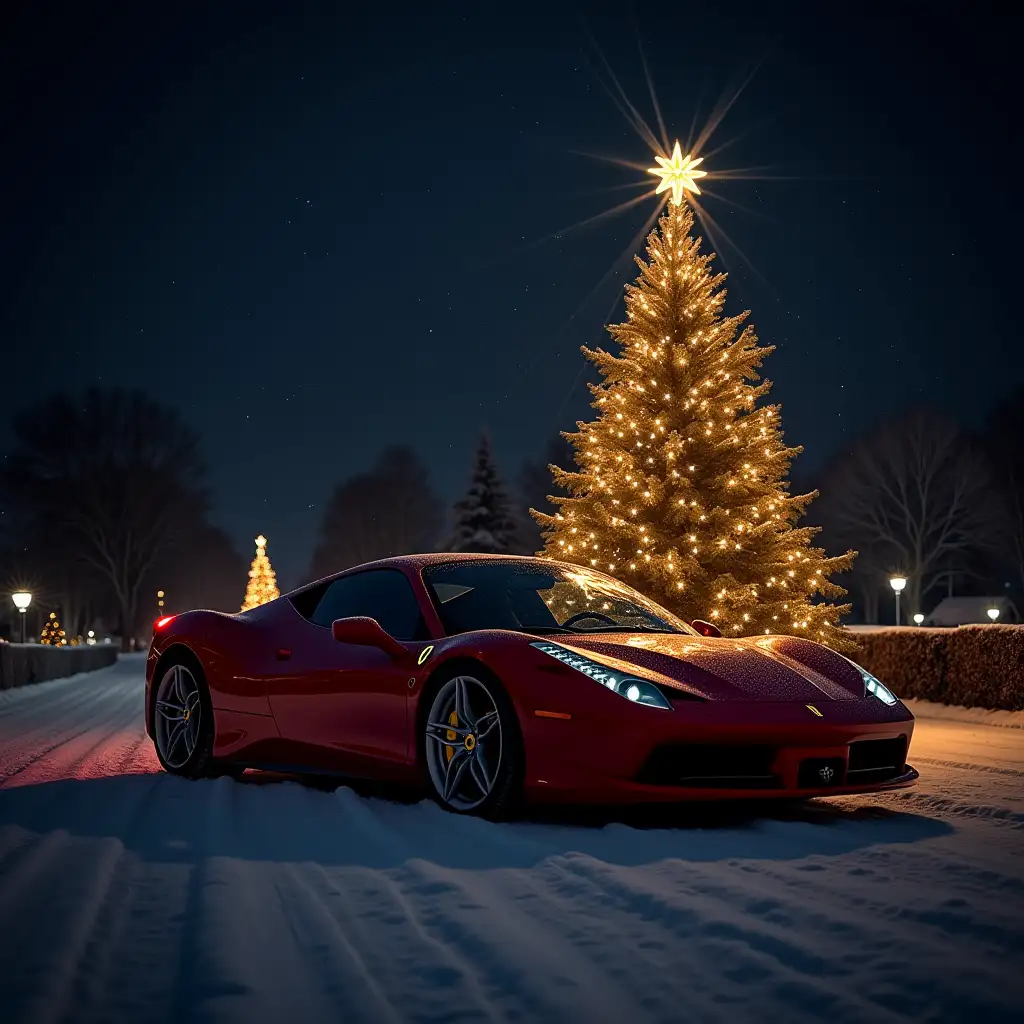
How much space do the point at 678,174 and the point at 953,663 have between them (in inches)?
334

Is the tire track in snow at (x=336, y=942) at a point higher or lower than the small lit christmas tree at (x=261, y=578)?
lower

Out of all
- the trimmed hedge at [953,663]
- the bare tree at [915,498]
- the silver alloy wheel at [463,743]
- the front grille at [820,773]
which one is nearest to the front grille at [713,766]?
the front grille at [820,773]

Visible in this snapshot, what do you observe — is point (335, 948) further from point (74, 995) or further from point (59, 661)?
point (59, 661)

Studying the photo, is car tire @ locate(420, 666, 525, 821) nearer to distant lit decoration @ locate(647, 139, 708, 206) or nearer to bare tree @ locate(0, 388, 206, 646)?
distant lit decoration @ locate(647, 139, 708, 206)

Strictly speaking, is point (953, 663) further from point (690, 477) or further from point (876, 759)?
point (876, 759)

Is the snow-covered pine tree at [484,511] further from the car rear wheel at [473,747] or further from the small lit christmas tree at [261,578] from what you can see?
the car rear wheel at [473,747]

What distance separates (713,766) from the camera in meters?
5.52

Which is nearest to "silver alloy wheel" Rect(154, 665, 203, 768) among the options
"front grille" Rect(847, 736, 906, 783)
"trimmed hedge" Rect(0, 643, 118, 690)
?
"front grille" Rect(847, 736, 906, 783)

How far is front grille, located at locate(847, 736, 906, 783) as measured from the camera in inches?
232

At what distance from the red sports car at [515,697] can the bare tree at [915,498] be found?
49.2m

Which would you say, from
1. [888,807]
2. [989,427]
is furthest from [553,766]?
[989,427]

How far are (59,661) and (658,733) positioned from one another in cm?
2716

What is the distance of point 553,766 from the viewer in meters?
5.54

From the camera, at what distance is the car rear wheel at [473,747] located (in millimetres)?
5676
